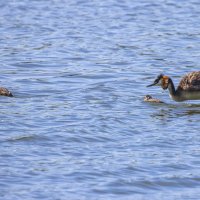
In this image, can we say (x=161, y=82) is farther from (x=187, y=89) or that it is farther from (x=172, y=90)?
(x=187, y=89)

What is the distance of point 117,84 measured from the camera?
18.1m

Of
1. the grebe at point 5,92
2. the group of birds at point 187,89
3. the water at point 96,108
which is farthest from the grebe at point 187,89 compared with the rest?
the grebe at point 5,92

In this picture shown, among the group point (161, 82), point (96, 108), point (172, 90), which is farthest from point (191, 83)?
point (96, 108)

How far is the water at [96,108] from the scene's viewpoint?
11609 millimetres

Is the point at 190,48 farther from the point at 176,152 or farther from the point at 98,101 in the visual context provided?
the point at 176,152

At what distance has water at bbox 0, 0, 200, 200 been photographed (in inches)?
457

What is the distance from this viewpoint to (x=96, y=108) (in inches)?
623

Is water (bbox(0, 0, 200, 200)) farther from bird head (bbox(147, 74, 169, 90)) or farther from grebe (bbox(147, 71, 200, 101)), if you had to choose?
bird head (bbox(147, 74, 169, 90))

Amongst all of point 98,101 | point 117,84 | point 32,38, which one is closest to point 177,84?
point 117,84

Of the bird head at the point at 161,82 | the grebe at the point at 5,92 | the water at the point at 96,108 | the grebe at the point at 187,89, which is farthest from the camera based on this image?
the bird head at the point at 161,82

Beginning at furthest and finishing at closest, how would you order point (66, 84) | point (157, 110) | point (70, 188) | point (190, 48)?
point (190, 48)
point (66, 84)
point (157, 110)
point (70, 188)

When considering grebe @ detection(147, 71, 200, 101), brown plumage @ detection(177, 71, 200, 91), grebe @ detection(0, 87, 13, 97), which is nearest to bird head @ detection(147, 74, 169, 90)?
grebe @ detection(147, 71, 200, 101)

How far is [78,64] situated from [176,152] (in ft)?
25.1

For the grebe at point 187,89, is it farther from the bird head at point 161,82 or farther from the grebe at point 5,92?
the grebe at point 5,92
